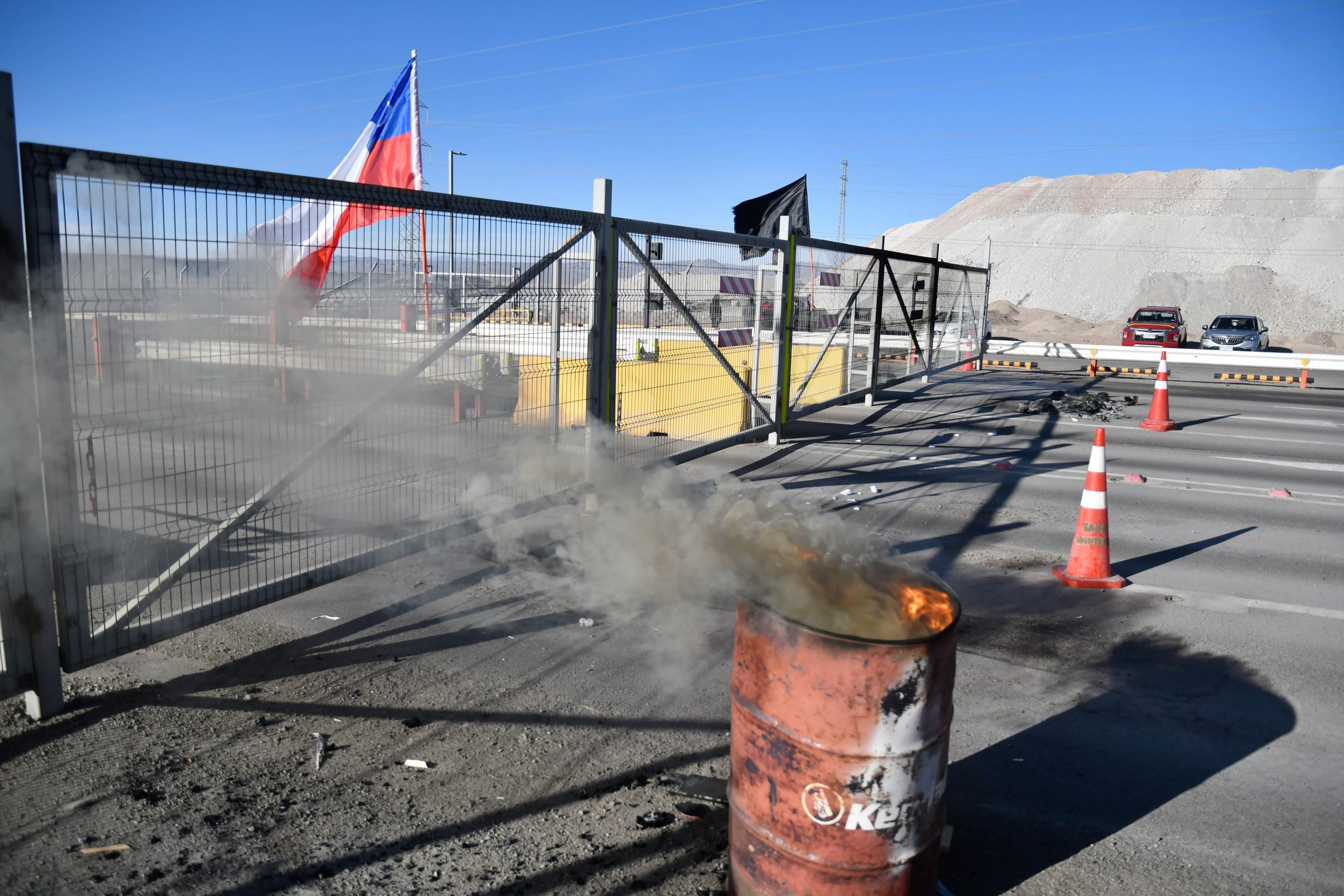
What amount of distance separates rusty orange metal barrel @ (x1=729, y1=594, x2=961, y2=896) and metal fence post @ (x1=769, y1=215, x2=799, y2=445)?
26.0ft

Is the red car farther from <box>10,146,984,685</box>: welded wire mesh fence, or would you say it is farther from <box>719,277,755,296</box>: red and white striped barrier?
<box>10,146,984,685</box>: welded wire mesh fence

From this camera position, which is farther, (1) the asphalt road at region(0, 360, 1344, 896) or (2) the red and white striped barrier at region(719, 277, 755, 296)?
(2) the red and white striped barrier at region(719, 277, 755, 296)

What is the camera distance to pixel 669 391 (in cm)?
989

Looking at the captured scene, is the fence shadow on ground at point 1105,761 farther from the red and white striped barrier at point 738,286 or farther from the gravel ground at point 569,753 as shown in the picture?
the red and white striped barrier at point 738,286

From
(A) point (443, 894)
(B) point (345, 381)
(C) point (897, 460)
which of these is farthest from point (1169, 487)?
(A) point (443, 894)

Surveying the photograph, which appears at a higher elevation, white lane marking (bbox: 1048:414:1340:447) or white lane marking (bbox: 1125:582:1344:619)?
white lane marking (bbox: 1048:414:1340:447)

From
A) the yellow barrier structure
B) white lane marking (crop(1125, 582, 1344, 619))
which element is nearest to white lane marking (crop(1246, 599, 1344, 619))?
white lane marking (crop(1125, 582, 1344, 619))

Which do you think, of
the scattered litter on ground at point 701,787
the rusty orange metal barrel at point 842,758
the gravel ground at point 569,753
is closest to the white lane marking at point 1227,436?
the gravel ground at point 569,753

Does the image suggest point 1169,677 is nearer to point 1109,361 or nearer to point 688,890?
point 688,890

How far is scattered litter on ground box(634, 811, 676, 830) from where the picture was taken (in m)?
3.20

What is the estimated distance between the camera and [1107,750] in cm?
385

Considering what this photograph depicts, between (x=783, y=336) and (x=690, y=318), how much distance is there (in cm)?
253

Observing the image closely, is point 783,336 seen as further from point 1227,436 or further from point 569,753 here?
point 569,753

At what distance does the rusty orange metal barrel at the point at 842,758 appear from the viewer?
251 centimetres
